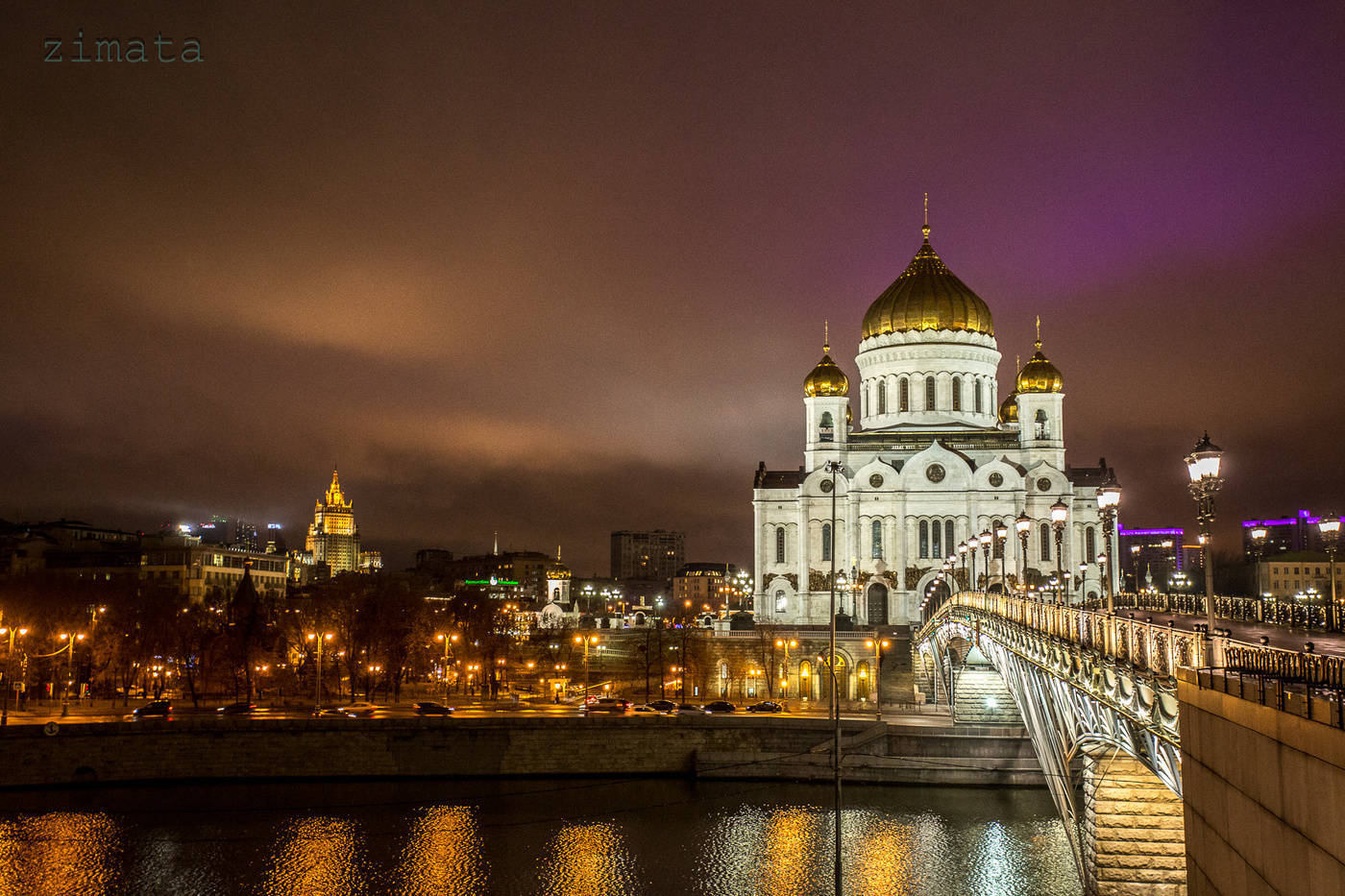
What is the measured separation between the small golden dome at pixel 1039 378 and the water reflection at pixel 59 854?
62.0m

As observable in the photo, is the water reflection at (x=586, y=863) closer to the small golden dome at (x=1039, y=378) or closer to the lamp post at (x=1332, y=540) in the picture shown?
the lamp post at (x=1332, y=540)

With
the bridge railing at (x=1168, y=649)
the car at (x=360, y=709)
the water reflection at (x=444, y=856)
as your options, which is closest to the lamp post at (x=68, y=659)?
the car at (x=360, y=709)

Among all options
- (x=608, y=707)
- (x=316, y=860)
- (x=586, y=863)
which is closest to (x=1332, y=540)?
(x=586, y=863)

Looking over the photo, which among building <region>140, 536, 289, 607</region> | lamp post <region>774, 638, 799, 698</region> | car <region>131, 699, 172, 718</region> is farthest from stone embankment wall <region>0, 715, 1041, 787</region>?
building <region>140, 536, 289, 607</region>

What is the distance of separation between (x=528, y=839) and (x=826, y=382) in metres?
52.2

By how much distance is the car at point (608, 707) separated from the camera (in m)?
54.4

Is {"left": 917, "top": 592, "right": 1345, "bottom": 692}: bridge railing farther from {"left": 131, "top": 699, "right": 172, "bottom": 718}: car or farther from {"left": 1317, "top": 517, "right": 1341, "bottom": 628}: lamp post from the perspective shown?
{"left": 131, "top": 699, "right": 172, "bottom": 718}: car

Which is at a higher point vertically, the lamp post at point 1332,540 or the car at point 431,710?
the lamp post at point 1332,540

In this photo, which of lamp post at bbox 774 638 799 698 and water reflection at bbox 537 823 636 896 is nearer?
water reflection at bbox 537 823 636 896

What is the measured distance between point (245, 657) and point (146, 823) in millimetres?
22431

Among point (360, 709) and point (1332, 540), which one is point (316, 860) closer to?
point (360, 709)

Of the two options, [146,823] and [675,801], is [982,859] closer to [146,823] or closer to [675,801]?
[675,801]

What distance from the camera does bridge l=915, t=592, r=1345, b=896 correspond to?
10.2 m

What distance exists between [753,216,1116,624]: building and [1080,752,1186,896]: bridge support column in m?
48.8
